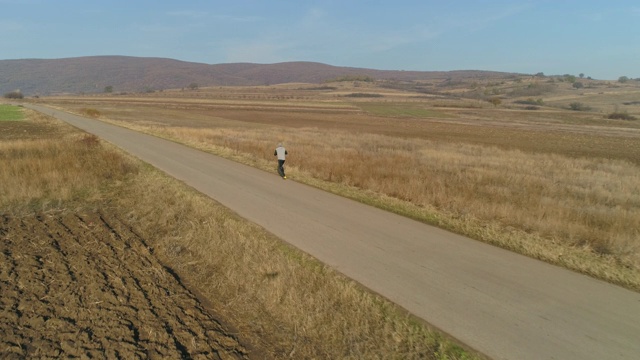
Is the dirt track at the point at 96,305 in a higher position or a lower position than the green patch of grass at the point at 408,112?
higher

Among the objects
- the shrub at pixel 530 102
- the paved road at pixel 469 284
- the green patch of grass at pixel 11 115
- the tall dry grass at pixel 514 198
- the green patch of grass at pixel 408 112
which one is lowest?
the shrub at pixel 530 102

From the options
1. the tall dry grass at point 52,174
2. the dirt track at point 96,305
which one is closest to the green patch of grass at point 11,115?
the tall dry grass at point 52,174

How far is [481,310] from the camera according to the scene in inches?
209

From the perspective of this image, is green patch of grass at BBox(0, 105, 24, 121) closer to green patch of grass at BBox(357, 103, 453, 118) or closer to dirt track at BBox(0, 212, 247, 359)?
dirt track at BBox(0, 212, 247, 359)

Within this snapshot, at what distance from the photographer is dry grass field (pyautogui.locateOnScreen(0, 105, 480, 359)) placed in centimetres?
493

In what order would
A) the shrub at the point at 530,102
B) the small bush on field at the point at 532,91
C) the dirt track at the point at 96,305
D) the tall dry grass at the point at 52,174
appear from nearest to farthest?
the dirt track at the point at 96,305, the tall dry grass at the point at 52,174, the shrub at the point at 530,102, the small bush on field at the point at 532,91

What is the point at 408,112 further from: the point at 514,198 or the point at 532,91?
the point at 532,91

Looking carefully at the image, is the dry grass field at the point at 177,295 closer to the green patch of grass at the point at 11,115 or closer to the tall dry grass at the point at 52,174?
the tall dry grass at the point at 52,174

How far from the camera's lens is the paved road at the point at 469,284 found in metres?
4.66

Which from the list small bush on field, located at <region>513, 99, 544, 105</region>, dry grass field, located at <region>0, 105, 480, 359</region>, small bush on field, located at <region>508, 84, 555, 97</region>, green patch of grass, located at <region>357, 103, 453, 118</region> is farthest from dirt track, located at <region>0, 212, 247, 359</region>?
small bush on field, located at <region>508, 84, 555, 97</region>

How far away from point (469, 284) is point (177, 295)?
4726 mm

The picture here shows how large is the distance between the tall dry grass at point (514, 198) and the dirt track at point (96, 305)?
5.97 meters

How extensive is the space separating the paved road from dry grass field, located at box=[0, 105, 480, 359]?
1.59 ft

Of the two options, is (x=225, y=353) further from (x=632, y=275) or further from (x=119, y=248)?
(x=632, y=275)
